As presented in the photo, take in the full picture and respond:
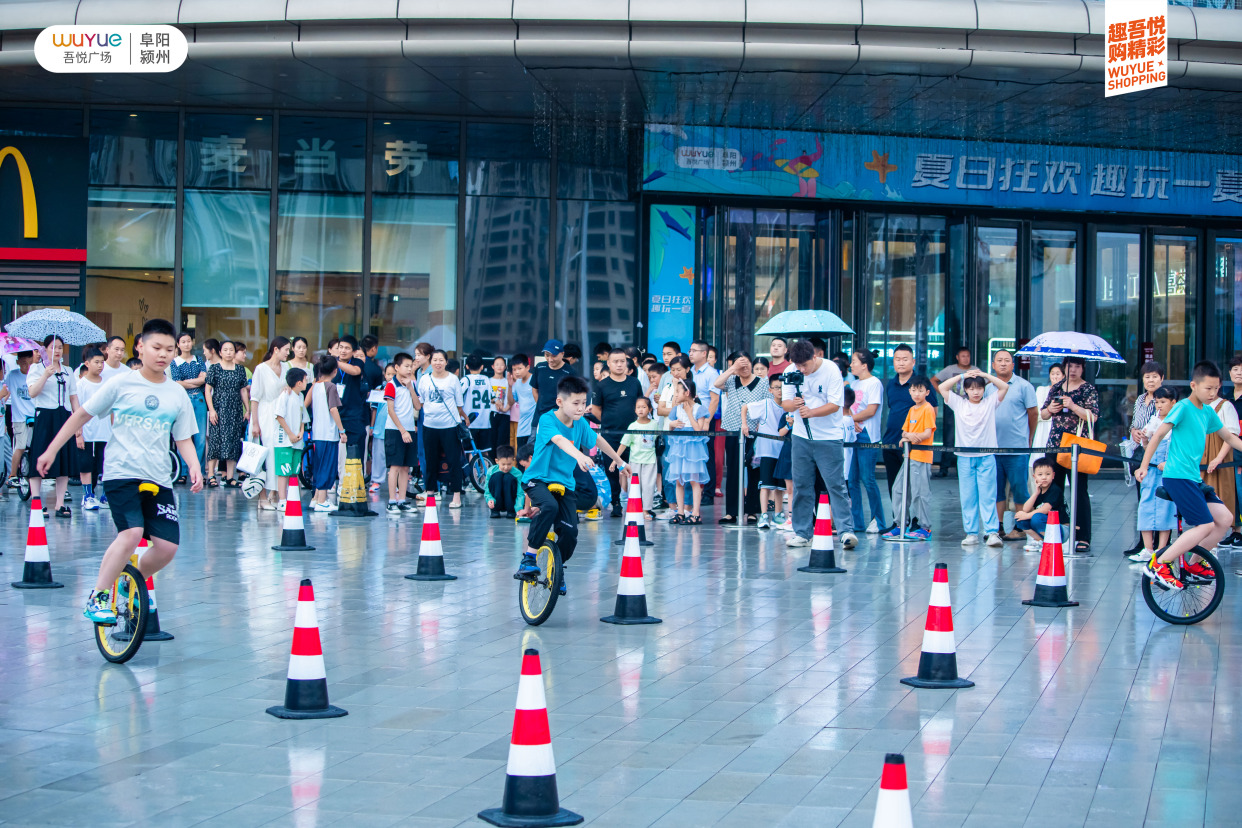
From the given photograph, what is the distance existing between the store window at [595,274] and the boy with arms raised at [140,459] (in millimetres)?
13426

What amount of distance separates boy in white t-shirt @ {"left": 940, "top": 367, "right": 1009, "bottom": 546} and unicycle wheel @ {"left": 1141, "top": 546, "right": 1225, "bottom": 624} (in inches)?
154

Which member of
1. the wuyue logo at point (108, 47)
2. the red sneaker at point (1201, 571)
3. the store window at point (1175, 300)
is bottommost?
the red sneaker at point (1201, 571)

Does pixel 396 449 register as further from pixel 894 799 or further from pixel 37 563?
pixel 894 799

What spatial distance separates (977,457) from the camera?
13.1 metres

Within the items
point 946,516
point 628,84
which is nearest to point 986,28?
point 628,84

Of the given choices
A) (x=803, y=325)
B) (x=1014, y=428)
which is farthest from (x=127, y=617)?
(x=1014, y=428)

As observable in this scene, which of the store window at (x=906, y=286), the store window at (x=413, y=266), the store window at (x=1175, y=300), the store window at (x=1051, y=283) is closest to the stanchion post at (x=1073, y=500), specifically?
the store window at (x=906, y=286)

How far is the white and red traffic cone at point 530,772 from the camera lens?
Answer: 4.68 metres

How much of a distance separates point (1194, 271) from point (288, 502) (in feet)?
56.0

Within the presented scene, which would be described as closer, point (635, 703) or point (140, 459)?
point (635, 703)

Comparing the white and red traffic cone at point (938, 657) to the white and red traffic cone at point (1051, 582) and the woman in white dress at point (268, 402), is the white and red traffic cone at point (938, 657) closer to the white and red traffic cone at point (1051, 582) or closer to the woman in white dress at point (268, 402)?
the white and red traffic cone at point (1051, 582)

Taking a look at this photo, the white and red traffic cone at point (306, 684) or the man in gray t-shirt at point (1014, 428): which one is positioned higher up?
the man in gray t-shirt at point (1014, 428)

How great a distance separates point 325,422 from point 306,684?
8597 mm

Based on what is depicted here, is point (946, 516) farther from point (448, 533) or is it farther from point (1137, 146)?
point (1137, 146)
